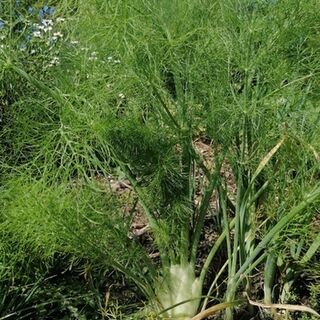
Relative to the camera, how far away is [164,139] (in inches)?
86.4

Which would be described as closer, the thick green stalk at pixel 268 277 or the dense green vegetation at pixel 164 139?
the dense green vegetation at pixel 164 139

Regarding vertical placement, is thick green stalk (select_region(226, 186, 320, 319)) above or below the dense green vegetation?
below

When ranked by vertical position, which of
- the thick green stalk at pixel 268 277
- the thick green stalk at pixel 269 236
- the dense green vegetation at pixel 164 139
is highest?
the dense green vegetation at pixel 164 139

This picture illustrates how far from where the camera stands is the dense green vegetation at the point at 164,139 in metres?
2.12

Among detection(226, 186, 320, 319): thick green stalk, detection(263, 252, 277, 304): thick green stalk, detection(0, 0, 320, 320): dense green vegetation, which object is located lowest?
detection(263, 252, 277, 304): thick green stalk

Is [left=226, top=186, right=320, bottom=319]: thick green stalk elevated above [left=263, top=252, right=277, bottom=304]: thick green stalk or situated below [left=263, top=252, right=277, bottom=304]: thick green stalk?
above

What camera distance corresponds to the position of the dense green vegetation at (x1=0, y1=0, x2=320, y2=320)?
2.12 metres

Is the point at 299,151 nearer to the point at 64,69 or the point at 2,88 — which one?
the point at 64,69

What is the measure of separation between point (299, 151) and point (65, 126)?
0.69m

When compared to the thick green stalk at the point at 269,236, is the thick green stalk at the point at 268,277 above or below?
below

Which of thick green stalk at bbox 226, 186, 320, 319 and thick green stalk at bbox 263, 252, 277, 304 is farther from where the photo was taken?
thick green stalk at bbox 263, 252, 277, 304

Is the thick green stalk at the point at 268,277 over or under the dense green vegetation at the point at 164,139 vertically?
under

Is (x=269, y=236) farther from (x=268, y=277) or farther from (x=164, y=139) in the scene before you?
(x=164, y=139)

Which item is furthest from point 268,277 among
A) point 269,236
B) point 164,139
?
point 164,139
